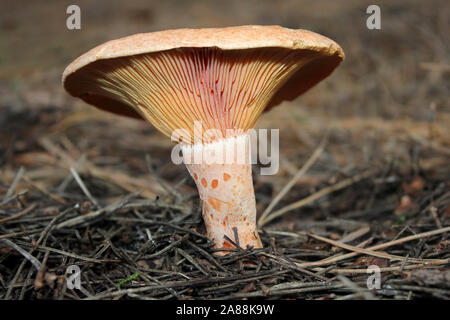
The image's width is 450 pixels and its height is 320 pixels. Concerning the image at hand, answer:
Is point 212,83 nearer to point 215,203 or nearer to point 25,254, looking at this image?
point 215,203

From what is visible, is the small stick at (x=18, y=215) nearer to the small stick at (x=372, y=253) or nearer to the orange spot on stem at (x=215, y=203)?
the orange spot on stem at (x=215, y=203)

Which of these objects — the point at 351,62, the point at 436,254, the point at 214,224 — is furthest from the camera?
the point at 351,62

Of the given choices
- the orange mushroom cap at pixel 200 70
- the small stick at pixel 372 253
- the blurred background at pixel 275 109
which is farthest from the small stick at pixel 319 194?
the orange mushroom cap at pixel 200 70

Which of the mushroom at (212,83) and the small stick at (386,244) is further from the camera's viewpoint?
the small stick at (386,244)

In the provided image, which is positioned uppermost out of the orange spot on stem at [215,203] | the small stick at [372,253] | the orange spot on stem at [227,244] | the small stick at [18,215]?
the orange spot on stem at [215,203]

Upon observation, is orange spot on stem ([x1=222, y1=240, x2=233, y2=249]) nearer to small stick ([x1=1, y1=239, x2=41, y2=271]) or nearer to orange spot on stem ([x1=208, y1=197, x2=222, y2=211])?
orange spot on stem ([x1=208, y1=197, x2=222, y2=211])

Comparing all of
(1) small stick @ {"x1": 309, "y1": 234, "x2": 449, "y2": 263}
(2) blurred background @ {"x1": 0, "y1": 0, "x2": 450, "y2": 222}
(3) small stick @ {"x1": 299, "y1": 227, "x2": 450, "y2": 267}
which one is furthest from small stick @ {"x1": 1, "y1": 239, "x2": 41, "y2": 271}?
(1) small stick @ {"x1": 309, "y1": 234, "x2": 449, "y2": 263}
